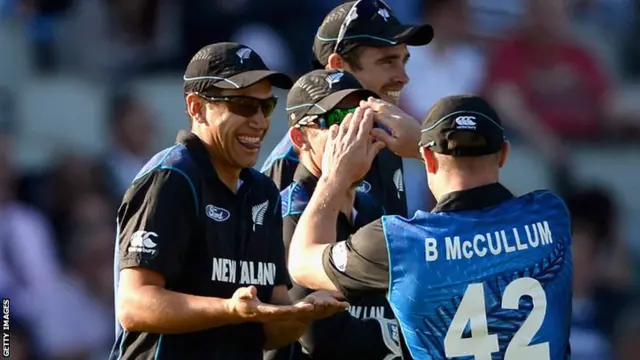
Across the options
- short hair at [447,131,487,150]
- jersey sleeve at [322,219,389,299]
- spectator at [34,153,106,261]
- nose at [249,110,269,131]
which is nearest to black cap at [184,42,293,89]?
nose at [249,110,269,131]

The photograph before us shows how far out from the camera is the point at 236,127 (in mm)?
5902

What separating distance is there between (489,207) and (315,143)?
1.14 meters

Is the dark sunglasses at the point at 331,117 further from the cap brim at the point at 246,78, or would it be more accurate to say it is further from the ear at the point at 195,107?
the ear at the point at 195,107

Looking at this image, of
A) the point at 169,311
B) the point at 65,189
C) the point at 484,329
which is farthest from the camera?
the point at 65,189

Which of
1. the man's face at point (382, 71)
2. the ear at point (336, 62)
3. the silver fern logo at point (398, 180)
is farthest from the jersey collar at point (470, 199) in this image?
the ear at point (336, 62)

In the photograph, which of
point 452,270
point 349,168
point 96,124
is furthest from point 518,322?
point 96,124

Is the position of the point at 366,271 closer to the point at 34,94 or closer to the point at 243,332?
the point at 243,332

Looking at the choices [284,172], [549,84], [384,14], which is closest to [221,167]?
[284,172]

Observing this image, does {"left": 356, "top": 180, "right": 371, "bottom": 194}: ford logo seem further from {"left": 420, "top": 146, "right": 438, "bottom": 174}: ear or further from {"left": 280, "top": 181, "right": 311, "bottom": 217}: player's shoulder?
{"left": 420, "top": 146, "right": 438, "bottom": 174}: ear

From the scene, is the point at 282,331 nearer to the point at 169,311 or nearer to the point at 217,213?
the point at 217,213

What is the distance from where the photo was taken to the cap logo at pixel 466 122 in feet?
17.7

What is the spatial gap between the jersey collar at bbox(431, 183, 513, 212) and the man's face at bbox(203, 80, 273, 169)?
883mm

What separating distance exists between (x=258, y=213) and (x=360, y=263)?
26.0 inches

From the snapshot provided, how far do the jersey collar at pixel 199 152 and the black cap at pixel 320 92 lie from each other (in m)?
0.62
